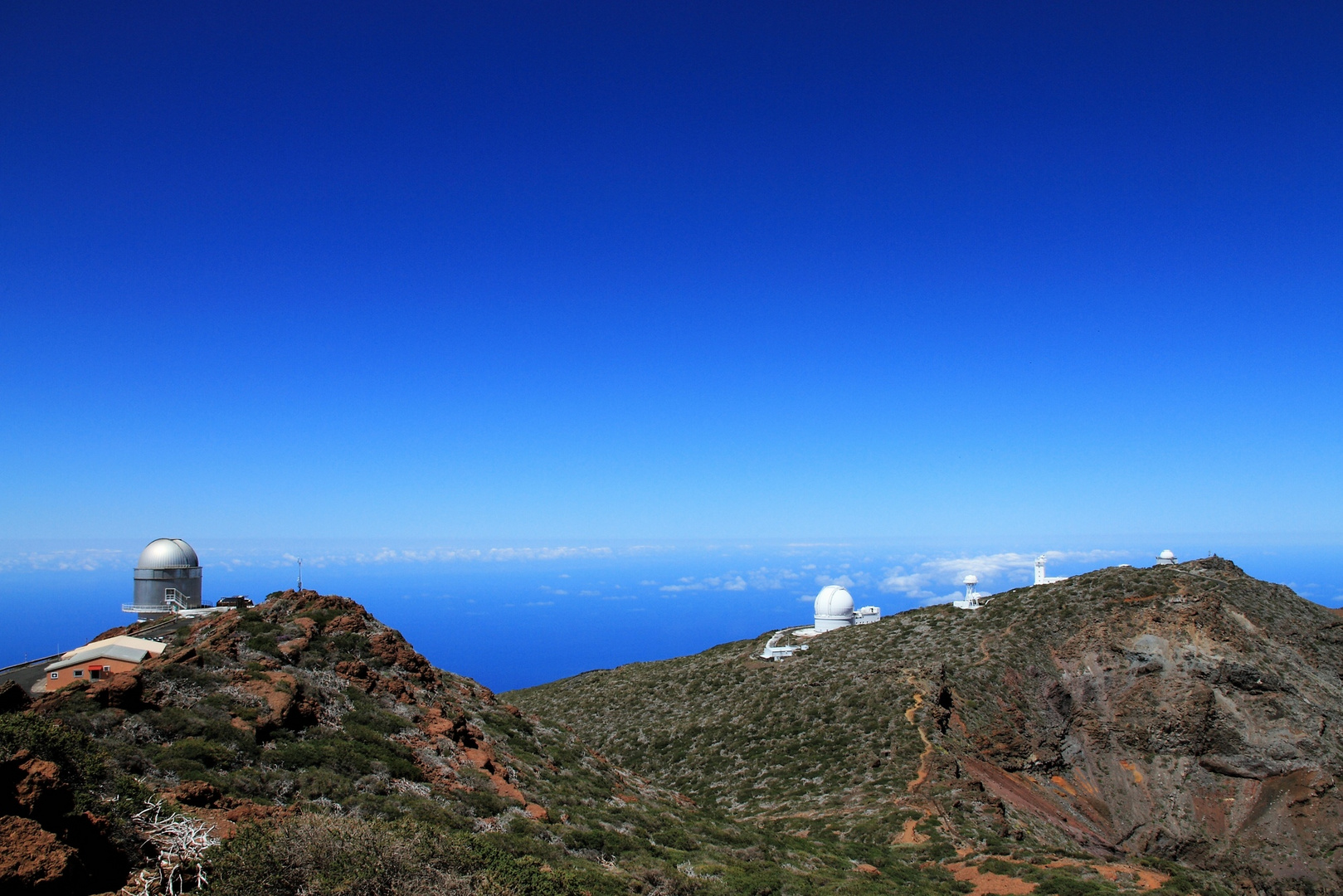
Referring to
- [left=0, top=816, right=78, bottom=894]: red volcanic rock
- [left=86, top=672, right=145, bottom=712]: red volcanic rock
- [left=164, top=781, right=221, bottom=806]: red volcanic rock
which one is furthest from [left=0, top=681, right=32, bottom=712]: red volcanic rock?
[left=0, top=816, right=78, bottom=894]: red volcanic rock

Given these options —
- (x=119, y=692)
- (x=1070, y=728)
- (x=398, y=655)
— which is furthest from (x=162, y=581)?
(x=1070, y=728)

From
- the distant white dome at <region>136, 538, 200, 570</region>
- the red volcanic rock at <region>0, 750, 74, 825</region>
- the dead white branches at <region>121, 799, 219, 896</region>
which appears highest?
the distant white dome at <region>136, 538, 200, 570</region>

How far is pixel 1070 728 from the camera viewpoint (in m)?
31.6

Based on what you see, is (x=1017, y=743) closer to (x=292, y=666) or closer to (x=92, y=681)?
(x=292, y=666)

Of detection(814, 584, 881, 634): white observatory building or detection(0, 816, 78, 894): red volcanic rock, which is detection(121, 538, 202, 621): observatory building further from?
detection(814, 584, 881, 634): white observatory building

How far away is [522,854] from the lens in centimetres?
1149

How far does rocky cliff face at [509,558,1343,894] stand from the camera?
25.0 metres

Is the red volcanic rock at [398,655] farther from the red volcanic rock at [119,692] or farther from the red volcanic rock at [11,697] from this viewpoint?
the red volcanic rock at [11,697]

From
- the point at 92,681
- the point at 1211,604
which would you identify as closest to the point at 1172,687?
the point at 1211,604

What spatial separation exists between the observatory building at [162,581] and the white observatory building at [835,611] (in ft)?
130

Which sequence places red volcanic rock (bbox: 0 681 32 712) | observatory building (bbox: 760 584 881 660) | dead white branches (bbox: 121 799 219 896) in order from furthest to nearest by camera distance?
observatory building (bbox: 760 584 881 660) → red volcanic rock (bbox: 0 681 32 712) → dead white branches (bbox: 121 799 219 896)

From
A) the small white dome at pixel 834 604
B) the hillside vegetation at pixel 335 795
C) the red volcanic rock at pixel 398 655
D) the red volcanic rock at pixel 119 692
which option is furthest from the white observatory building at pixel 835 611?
the red volcanic rock at pixel 119 692

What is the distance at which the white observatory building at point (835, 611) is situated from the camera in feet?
167

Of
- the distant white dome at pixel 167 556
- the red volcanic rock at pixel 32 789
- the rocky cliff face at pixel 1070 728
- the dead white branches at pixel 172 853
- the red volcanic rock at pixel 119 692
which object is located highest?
the distant white dome at pixel 167 556
